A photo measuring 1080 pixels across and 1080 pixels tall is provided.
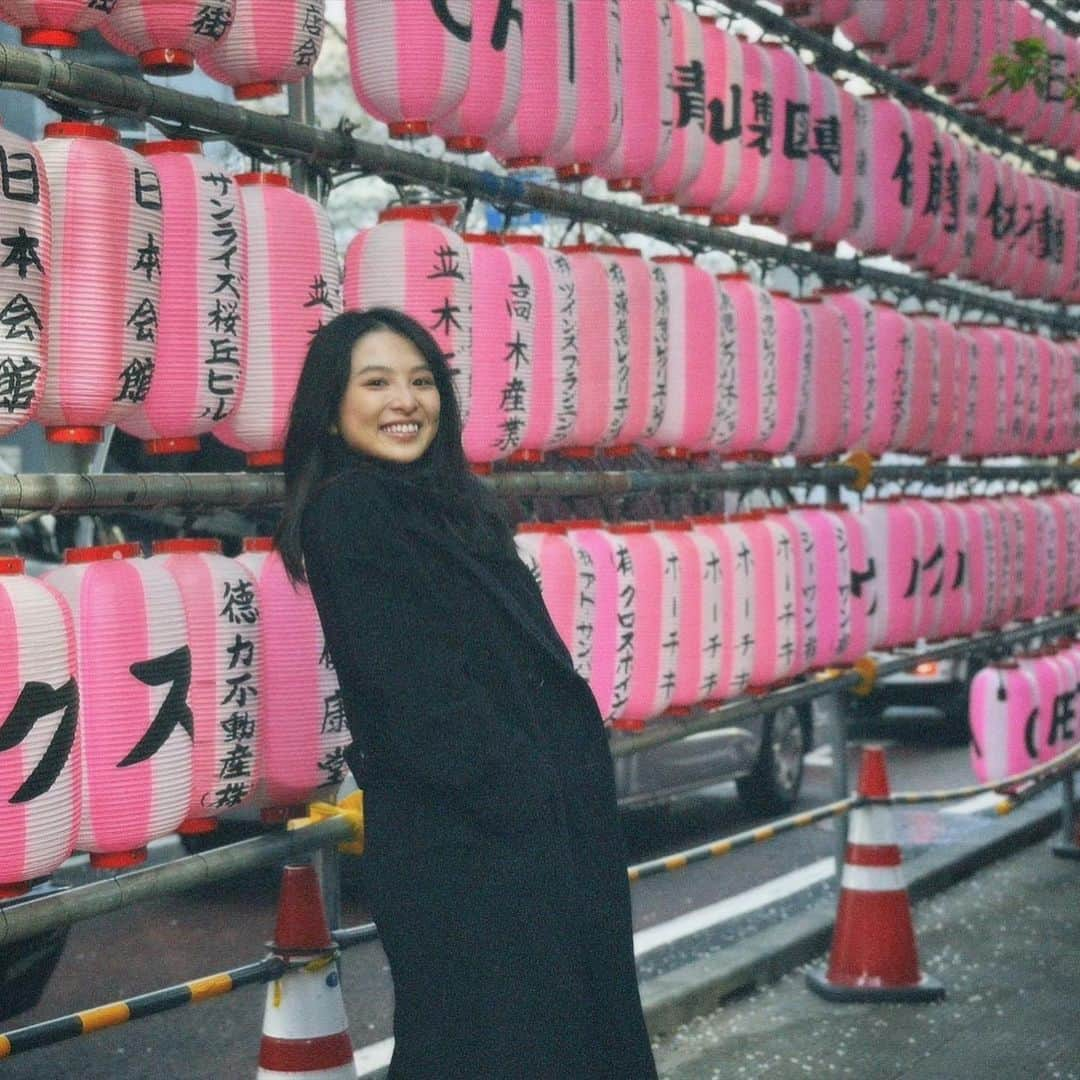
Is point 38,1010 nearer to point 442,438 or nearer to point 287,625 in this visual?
point 287,625

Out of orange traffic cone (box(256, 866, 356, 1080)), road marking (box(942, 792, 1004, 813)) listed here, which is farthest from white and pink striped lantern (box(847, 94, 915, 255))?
road marking (box(942, 792, 1004, 813))

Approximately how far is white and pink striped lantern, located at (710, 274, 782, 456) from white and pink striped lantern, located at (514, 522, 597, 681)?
1.12m

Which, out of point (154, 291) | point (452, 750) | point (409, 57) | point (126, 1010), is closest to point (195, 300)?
point (154, 291)

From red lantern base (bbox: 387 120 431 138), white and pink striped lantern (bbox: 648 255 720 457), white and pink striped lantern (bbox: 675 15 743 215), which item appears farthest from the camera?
white and pink striped lantern (bbox: 675 15 743 215)

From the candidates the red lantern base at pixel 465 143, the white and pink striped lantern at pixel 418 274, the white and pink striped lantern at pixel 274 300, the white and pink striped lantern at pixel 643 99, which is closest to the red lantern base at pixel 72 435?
the white and pink striped lantern at pixel 274 300

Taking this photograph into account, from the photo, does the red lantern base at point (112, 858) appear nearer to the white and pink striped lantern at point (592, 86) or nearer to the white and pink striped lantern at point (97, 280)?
the white and pink striped lantern at point (97, 280)

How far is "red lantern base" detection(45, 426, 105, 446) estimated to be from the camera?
3.80m

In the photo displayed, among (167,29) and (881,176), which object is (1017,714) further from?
(167,29)

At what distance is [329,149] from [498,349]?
765 mm

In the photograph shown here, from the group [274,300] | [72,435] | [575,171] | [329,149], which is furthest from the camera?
[575,171]

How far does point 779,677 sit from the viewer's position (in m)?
6.61

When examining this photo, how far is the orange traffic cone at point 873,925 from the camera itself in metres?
6.73

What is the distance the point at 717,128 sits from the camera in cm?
640

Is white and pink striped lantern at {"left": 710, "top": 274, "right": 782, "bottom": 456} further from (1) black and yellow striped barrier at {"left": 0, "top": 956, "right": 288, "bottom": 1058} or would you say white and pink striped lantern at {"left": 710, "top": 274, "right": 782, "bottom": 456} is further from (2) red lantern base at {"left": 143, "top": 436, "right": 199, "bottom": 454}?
(1) black and yellow striped barrier at {"left": 0, "top": 956, "right": 288, "bottom": 1058}
